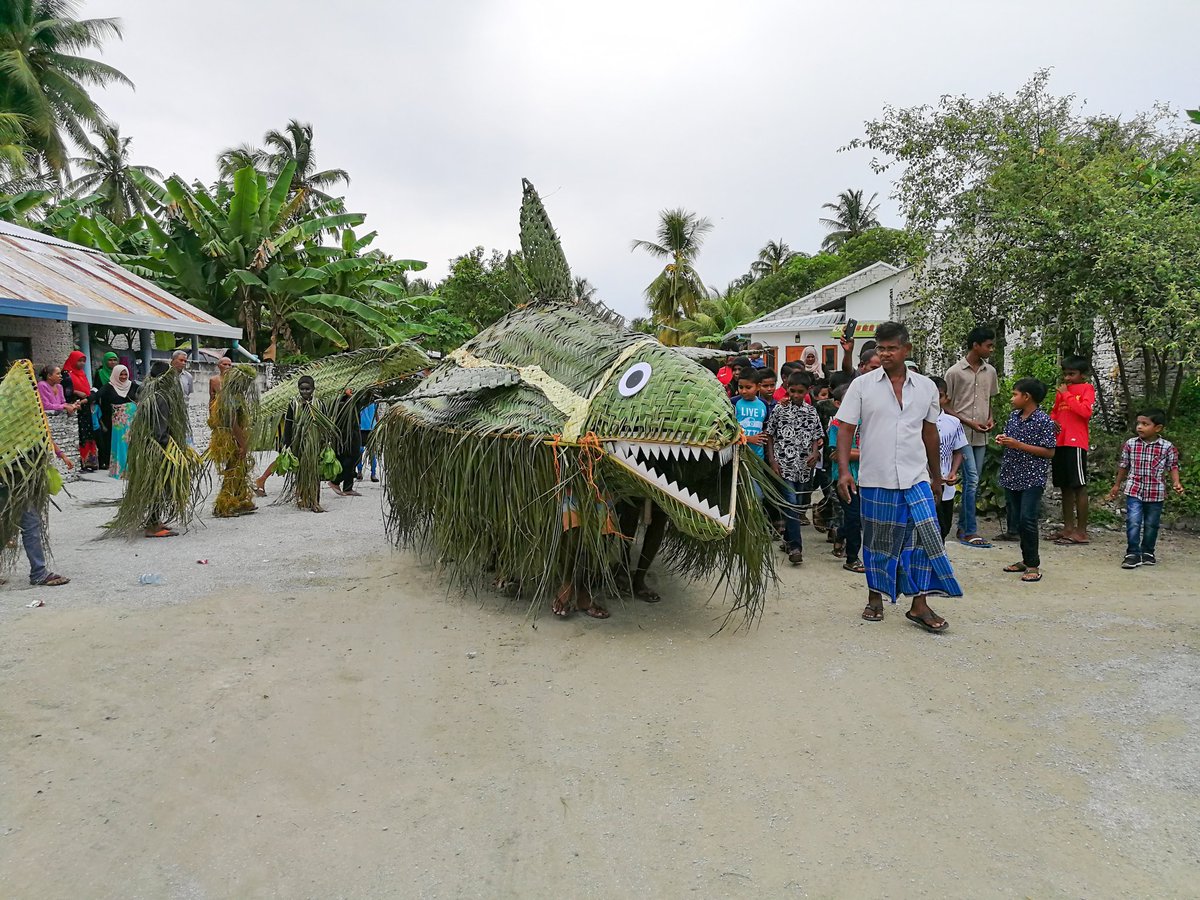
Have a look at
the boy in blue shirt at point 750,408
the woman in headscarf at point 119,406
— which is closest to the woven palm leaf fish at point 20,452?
the woman in headscarf at point 119,406

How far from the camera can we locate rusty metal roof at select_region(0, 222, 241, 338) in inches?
368

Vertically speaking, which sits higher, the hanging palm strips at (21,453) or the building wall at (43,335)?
the building wall at (43,335)

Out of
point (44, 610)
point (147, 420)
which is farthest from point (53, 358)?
point (44, 610)

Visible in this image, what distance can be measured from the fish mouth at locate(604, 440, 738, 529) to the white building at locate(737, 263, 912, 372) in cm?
1865

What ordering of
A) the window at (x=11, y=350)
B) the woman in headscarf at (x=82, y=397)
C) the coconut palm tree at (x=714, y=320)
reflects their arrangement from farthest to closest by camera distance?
the coconut palm tree at (x=714, y=320)
the woman in headscarf at (x=82, y=397)
the window at (x=11, y=350)

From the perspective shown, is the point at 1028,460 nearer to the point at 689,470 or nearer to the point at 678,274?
the point at 689,470

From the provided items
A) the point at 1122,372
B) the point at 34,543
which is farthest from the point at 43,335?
the point at 1122,372

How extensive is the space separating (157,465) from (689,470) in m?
4.85

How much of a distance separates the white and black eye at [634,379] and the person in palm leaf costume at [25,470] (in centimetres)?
378

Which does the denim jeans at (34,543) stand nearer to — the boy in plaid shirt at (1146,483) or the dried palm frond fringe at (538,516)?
the dried palm frond fringe at (538,516)

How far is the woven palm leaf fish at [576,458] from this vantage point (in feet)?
12.4

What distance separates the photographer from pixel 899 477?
4156 mm

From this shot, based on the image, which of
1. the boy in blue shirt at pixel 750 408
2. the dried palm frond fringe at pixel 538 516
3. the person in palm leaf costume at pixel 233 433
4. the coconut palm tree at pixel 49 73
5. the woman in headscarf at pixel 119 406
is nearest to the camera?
the dried palm frond fringe at pixel 538 516

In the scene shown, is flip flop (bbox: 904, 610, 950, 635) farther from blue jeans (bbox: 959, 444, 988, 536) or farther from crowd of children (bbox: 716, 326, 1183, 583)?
blue jeans (bbox: 959, 444, 988, 536)
